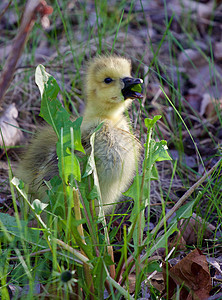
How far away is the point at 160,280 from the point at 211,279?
0.23 metres

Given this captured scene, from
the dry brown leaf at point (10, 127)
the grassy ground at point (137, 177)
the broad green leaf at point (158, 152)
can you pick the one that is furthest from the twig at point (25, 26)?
the dry brown leaf at point (10, 127)

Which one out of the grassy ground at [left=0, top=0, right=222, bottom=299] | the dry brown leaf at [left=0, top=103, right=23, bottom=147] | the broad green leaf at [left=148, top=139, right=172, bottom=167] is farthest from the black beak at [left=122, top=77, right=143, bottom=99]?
the dry brown leaf at [left=0, top=103, right=23, bottom=147]

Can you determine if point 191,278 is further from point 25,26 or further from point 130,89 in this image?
point 25,26

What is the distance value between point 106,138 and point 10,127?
3.64ft

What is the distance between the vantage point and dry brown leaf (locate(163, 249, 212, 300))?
1872mm

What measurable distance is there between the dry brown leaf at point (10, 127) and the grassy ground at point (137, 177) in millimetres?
79

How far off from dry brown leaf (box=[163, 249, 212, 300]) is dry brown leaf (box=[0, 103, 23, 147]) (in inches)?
63.2

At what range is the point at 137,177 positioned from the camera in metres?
1.71

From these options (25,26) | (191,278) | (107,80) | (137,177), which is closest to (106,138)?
(107,80)

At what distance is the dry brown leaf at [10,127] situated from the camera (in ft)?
10.1

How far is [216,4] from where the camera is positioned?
5.00 meters

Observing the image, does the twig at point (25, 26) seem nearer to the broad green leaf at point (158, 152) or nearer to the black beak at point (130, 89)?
the broad green leaf at point (158, 152)

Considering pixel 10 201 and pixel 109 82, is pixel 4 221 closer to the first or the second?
pixel 10 201

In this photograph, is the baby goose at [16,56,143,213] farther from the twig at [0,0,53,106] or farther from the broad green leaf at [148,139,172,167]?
the twig at [0,0,53,106]
